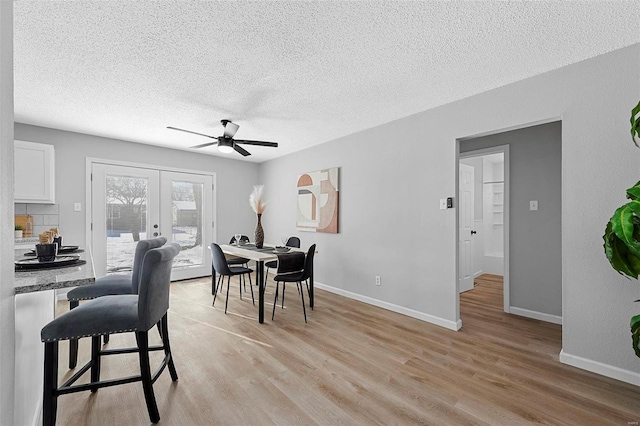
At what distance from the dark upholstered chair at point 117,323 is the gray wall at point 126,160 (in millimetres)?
3348

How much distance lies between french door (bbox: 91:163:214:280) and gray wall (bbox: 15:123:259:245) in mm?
161

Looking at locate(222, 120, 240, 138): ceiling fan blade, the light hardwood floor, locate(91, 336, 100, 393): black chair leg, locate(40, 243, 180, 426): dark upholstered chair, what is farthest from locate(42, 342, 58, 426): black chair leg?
locate(222, 120, 240, 138): ceiling fan blade

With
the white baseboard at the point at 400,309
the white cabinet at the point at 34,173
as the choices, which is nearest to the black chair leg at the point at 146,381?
the white baseboard at the point at 400,309

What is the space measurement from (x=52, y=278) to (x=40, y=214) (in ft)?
12.5

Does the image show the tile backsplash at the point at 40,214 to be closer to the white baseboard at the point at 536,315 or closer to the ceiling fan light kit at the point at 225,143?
the ceiling fan light kit at the point at 225,143

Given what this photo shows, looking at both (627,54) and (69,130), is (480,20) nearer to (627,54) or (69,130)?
(627,54)

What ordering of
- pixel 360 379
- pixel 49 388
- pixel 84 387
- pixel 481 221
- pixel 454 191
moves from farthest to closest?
pixel 481 221 < pixel 454 191 < pixel 360 379 < pixel 84 387 < pixel 49 388

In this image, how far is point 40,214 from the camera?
396cm

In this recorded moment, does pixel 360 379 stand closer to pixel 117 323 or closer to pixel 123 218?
pixel 117 323

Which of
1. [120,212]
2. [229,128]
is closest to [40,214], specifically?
[120,212]

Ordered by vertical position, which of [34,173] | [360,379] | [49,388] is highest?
[34,173]

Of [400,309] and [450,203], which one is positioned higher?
[450,203]

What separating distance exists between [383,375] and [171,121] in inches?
149

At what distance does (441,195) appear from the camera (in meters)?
3.19
